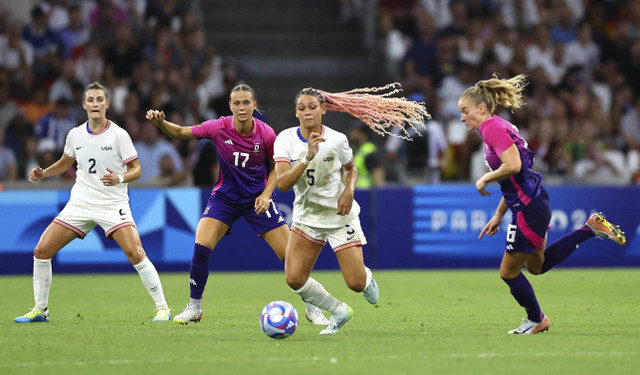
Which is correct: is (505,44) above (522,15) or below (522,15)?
below

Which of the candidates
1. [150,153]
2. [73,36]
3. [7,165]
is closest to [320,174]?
[150,153]

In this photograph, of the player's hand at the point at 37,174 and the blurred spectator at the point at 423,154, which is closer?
the player's hand at the point at 37,174

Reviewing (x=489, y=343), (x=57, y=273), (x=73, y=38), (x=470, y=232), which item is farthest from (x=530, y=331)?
(x=73, y=38)

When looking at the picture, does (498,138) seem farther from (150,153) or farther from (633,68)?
(633,68)

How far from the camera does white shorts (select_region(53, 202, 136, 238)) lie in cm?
972

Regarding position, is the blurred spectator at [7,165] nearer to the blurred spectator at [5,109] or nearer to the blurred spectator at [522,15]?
the blurred spectator at [5,109]

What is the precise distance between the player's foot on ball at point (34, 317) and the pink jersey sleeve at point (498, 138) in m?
4.61

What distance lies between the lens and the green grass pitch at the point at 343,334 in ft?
22.5

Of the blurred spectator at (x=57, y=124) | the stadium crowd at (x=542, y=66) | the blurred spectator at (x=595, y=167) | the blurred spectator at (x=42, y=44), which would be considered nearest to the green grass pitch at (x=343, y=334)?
the blurred spectator at (x=57, y=124)

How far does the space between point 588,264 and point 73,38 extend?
33.6ft

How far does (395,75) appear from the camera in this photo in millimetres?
20781

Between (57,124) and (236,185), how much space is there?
846cm

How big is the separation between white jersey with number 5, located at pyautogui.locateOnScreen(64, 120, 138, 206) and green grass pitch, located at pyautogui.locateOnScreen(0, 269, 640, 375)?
1.22 m

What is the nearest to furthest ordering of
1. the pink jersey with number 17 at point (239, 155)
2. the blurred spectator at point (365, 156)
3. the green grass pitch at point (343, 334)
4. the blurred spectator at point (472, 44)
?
the green grass pitch at point (343, 334) < the pink jersey with number 17 at point (239, 155) < the blurred spectator at point (365, 156) < the blurred spectator at point (472, 44)
